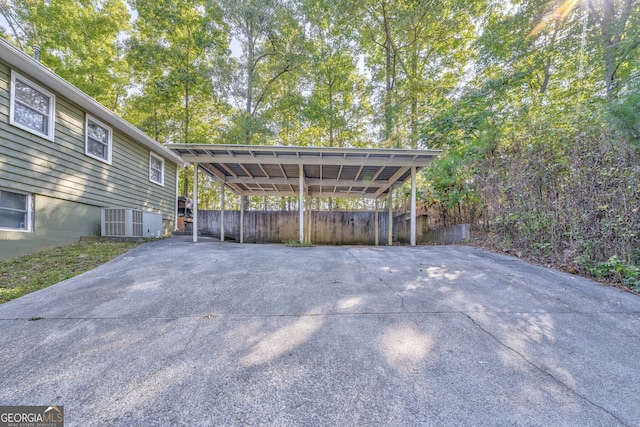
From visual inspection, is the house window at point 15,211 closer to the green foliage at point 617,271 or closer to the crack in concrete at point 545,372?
the crack in concrete at point 545,372

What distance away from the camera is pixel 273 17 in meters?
11.0

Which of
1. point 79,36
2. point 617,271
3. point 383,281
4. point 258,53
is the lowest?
point 383,281

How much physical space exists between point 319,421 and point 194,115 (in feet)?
45.9

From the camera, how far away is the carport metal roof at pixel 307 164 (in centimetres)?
584

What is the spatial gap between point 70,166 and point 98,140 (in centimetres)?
116

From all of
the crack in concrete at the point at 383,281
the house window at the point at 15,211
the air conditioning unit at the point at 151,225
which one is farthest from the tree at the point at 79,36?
the crack in concrete at the point at 383,281

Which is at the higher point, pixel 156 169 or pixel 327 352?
pixel 156 169

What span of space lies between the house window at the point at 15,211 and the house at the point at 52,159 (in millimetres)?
12

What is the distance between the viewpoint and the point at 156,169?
8.70m

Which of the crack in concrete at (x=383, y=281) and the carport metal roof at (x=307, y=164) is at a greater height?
the carport metal roof at (x=307, y=164)

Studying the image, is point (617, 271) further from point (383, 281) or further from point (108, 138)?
point (108, 138)

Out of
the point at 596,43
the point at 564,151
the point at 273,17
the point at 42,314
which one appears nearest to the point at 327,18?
the point at 273,17

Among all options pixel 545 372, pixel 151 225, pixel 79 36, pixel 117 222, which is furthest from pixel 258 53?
pixel 545 372

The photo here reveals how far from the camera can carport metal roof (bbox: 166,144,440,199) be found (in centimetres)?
584
